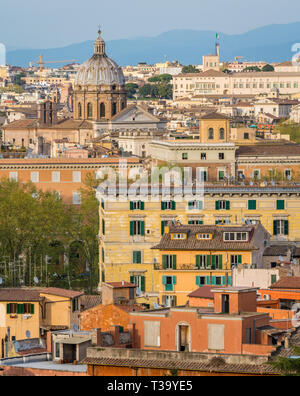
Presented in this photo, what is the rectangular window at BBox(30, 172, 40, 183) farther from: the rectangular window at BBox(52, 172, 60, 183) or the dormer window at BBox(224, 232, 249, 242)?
the dormer window at BBox(224, 232, 249, 242)

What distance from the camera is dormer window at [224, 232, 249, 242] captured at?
37.8m

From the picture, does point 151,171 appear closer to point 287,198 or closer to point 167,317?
point 287,198

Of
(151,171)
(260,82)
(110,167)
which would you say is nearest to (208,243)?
(151,171)

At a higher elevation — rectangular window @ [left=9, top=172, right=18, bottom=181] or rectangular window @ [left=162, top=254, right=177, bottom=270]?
rectangular window @ [left=9, top=172, right=18, bottom=181]

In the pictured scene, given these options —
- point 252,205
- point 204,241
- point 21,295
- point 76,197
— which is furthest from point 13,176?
point 21,295

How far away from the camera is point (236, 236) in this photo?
37844 mm

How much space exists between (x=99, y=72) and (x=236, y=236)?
6543cm

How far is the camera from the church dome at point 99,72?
102 m

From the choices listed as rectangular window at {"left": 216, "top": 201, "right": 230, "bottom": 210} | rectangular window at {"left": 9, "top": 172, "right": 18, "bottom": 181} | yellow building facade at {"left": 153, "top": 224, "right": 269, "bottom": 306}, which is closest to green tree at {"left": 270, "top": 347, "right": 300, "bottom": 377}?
yellow building facade at {"left": 153, "top": 224, "right": 269, "bottom": 306}

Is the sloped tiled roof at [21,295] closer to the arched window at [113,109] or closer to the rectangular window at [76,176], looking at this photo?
the rectangular window at [76,176]

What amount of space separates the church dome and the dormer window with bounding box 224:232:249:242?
213 ft

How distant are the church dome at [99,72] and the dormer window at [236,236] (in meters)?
64.8

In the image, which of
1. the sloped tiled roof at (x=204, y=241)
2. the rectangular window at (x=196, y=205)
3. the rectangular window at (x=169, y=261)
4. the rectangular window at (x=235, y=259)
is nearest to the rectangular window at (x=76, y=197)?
the rectangular window at (x=196, y=205)

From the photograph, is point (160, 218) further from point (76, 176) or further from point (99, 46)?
point (99, 46)
